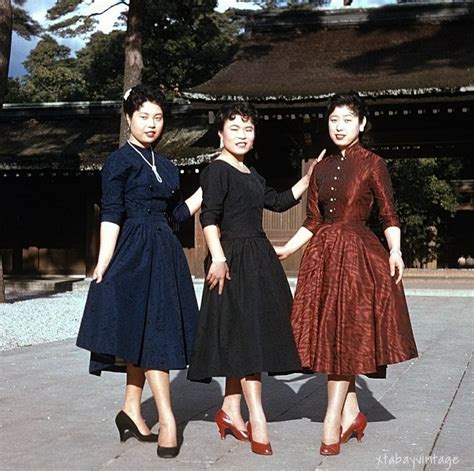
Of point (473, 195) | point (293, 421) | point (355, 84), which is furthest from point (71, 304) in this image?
point (473, 195)

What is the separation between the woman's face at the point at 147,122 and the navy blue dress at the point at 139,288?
0.08 metres

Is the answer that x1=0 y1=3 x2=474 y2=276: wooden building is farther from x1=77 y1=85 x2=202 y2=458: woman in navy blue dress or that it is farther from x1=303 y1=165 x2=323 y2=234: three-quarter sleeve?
x1=77 y1=85 x2=202 y2=458: woman in navy blue dress

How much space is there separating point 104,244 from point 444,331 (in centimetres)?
589

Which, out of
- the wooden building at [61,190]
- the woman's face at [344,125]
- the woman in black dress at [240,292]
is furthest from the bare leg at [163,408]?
the wooden building at [61,190]

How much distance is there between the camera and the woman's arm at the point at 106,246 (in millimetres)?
3682

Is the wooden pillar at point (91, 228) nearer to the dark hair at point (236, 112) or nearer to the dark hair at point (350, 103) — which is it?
the dark hair at point (236, 112)

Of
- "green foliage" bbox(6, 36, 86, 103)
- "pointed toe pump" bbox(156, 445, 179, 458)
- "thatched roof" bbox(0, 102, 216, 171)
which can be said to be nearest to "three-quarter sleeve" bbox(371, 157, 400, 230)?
"pointed toe pump" bbox(156, 445, 179, 458)

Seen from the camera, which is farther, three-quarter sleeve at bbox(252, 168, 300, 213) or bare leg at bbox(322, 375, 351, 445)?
three-quarter sleeve at bbox(252, 168, 300, 213)

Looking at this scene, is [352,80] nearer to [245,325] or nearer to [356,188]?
[356,188]

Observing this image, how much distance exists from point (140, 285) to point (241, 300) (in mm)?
464

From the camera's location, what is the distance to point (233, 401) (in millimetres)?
3990

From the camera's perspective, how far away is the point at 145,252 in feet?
12.2

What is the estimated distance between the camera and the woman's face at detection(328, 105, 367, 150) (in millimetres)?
3830

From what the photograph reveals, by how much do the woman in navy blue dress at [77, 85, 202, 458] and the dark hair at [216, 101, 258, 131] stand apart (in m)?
0.30
